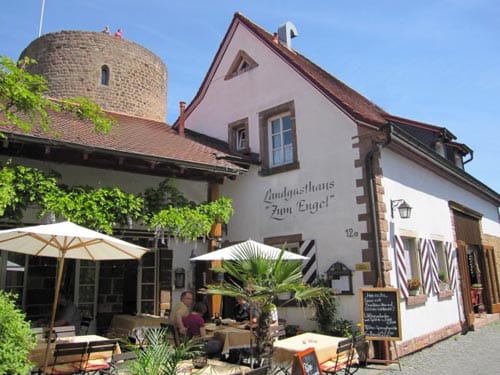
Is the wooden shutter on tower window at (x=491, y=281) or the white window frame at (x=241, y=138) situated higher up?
the white window frame at (x=241, y=138)

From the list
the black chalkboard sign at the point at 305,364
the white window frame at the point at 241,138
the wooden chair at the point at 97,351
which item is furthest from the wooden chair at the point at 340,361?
the white window frame at the point at 241,138

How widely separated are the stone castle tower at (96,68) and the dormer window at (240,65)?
506 inches

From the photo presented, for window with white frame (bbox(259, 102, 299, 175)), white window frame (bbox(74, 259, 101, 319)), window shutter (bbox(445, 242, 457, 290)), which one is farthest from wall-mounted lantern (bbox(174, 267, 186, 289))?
window shutter (bbox(445, 242, 457, 290))

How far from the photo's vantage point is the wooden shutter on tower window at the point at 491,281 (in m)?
13.6

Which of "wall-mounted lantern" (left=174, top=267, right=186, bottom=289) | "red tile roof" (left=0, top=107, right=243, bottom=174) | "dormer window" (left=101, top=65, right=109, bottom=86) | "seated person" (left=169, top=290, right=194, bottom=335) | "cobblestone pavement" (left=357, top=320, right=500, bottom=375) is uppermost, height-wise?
"dormer window" (left=101, top=65, right=109, bottom=86)

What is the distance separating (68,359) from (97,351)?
33 cm

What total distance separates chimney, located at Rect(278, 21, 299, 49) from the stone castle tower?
39.2ft

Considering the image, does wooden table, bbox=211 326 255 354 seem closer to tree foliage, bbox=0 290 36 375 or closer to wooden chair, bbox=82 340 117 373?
wooden chair, bbox=82 340 117 373

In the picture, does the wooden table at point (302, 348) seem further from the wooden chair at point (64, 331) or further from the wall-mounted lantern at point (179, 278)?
the wall-mounted lantern at point (179, 278)

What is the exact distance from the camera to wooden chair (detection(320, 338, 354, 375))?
5582 mm

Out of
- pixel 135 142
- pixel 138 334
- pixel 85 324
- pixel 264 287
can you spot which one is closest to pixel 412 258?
pixel 138 334

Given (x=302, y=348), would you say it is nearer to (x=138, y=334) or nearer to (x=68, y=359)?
(x=68, y=359)

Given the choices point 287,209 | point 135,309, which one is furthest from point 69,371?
point 287,209

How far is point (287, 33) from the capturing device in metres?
14.1
